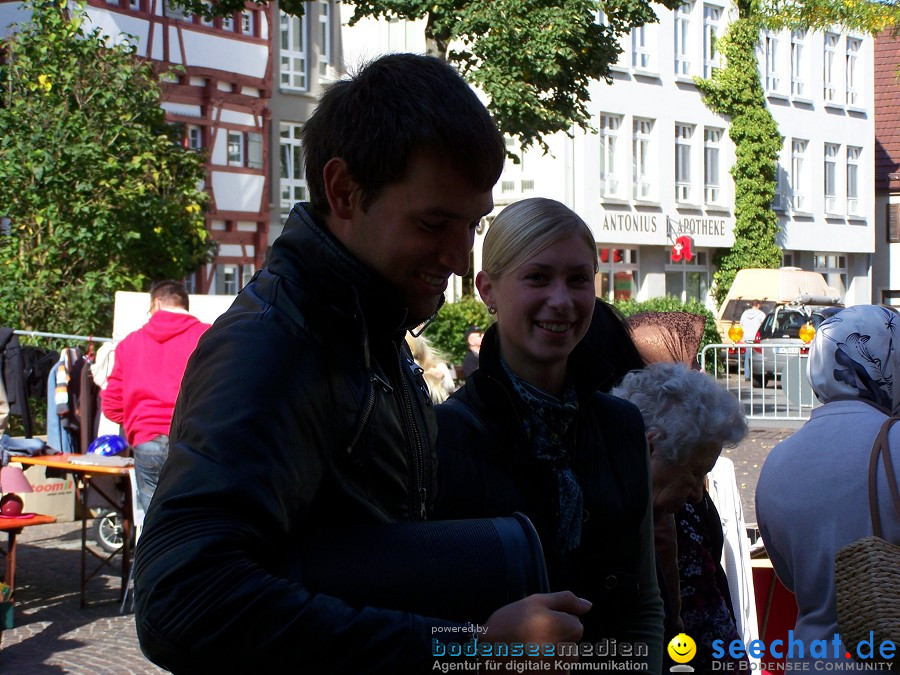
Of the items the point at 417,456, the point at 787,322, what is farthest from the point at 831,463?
the point at 787,322

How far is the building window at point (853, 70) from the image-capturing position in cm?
4766

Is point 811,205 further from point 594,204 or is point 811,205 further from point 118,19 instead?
point 118,19

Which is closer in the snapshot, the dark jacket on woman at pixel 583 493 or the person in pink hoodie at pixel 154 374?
the dark jacket on woman at pixel 583 493

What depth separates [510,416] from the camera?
2672 mm

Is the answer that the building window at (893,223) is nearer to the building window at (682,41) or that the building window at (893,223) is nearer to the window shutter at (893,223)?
the window shutter at (893,223)

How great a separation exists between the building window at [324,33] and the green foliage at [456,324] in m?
11.0

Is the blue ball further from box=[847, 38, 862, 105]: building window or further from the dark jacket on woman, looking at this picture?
box=[847, 38, 862, 105]: building window

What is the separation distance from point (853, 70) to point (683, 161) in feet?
40.2

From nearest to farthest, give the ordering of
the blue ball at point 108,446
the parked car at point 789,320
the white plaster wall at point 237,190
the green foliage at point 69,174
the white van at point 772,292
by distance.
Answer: the blue ball at point 108,446
the green foliage at point 69,174
the parked car at point 789,320
the white plaster wall at point 237,190
the white van at point 772,292

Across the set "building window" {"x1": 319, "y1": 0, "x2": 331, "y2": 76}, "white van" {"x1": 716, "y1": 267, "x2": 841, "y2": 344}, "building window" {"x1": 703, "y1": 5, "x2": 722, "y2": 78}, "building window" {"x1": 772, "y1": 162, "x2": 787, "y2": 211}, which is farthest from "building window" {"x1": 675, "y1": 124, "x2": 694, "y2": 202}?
"building window" {"x1": 319, "y1": 0, "x2": 331, "y2": 76}

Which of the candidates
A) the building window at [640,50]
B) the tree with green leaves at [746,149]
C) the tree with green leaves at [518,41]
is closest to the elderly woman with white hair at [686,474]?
the tree with green leaves at [518,41]

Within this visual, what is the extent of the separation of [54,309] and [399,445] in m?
17.6

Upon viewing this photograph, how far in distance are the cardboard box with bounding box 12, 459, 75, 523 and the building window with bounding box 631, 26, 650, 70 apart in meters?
30.3

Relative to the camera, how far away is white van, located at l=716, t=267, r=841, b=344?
32625mm
